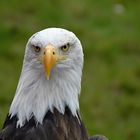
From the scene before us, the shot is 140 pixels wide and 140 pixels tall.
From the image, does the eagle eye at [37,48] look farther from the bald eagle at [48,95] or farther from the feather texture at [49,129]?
the feather texture at [49,129]

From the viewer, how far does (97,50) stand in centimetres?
901

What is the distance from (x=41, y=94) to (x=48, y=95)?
5cm

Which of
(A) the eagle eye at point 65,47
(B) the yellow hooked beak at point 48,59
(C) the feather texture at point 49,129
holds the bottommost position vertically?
(C) the feather texture at point 49,129

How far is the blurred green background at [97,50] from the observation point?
7953 millimetres

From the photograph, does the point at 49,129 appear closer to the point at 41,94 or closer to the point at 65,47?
the point at 41,94

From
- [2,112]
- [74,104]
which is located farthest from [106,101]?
[74,104]

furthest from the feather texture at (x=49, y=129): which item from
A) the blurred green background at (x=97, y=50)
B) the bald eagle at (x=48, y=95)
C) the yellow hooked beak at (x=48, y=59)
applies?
the blurred green background at (x=97, y=50)

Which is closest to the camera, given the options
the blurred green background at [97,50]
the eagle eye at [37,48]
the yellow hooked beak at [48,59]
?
the yellow hooked beak at [48,59]

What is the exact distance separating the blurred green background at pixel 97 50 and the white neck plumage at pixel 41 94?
2.60 metres

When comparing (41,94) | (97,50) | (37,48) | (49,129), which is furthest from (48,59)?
(97,50)

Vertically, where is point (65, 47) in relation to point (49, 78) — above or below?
above

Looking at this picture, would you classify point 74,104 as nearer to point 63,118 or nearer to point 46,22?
point 63,118

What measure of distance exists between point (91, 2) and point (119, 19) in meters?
0.53

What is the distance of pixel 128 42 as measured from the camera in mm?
9219
